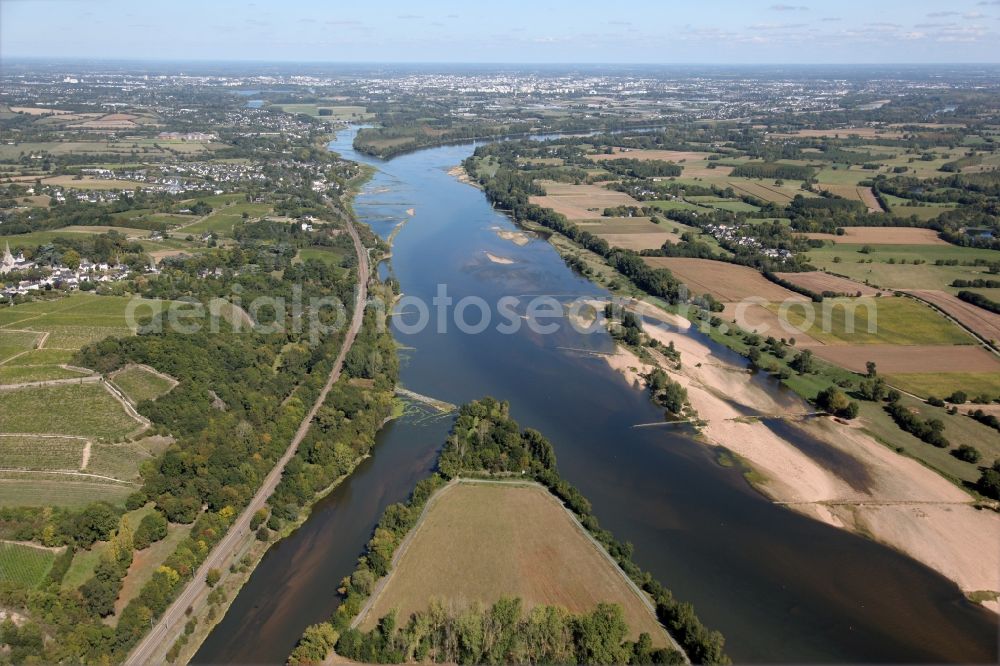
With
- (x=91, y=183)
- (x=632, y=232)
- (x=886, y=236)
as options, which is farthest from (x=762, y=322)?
(x=91, y=183)

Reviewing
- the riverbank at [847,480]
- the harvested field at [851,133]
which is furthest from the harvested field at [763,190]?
the riverbank at [847,480]

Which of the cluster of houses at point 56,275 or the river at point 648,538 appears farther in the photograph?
the cluster of houses at point 56,275

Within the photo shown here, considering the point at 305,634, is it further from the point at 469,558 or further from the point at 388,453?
the point at 388,453

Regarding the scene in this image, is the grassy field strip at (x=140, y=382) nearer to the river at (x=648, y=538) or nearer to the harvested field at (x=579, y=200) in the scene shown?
the river at (x=648, y=538)

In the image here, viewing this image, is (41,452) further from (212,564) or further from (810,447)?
(810,447)

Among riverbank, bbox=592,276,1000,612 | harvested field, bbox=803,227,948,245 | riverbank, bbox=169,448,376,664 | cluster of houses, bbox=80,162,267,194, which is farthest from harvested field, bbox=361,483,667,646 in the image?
cluster of houses, bbox=80,162,267,194

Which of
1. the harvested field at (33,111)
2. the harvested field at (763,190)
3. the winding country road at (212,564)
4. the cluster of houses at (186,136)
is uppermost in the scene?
the harvested field at (33,111)

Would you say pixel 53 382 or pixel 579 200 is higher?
pixel 579 200
